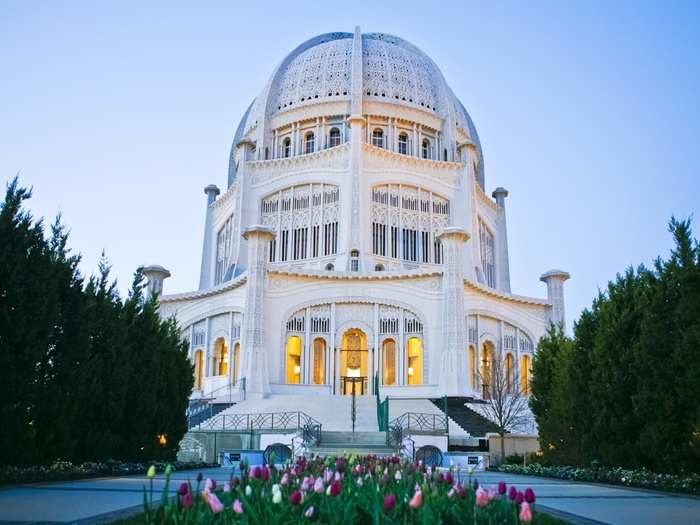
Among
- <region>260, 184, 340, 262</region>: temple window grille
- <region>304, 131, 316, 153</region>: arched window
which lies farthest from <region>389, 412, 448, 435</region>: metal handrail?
<region>304, 131, 316, 153</region>: arched window

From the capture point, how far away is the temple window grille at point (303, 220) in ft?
160

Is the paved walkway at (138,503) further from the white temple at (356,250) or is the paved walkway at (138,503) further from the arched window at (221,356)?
the arched window at (221,356)

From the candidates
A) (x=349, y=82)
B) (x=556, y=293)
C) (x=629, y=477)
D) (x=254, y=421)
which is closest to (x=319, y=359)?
(x=254, y=421)

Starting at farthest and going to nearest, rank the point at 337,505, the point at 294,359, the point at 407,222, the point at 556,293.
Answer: the point at 407,222 < the point at 556,293 < the point at 294,359 < the point at 337,505

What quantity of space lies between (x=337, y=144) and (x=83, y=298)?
38.5 m

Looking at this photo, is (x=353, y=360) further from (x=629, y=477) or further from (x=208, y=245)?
(x=629, y=477)

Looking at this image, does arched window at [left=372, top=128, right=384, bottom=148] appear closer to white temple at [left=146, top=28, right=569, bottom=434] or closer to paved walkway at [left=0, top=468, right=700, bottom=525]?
white temple at [left=146, top=28, right=569, bottom=434]

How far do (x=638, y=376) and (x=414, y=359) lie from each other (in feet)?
89.2

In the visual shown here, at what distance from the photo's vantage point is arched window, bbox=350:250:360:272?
4583 cm

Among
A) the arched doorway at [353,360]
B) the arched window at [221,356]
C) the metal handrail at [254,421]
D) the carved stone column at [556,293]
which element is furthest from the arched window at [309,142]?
the metal handrail at [254,421]

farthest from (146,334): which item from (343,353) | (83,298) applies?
(343,353)

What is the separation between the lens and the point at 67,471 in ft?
49.0

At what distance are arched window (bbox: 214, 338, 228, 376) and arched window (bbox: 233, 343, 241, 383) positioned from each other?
4.80ft

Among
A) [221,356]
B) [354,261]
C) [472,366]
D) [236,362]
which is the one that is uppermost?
[354,261]
